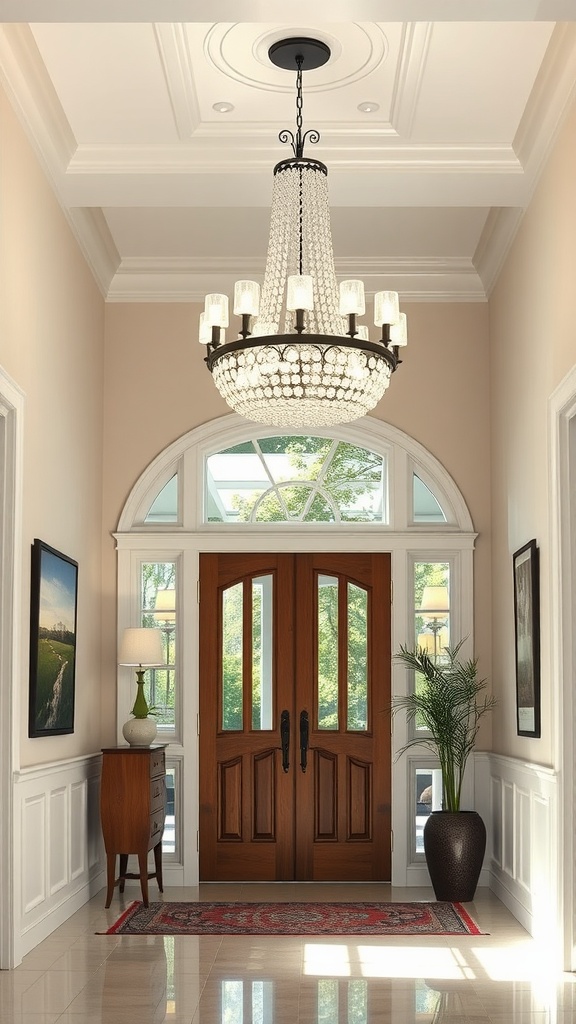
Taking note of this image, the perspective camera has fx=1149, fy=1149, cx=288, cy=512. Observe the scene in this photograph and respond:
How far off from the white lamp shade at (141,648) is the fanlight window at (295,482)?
1.18 metres

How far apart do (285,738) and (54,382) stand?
10.4 ft

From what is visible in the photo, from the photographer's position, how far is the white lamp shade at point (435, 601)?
8.55 m

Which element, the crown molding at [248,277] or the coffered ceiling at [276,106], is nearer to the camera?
the coffered ceiling at [276,106]

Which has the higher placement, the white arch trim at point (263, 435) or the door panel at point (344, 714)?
the white arch trim at point (263, 435)

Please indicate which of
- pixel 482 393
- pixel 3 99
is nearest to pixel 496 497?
pixel 482 393

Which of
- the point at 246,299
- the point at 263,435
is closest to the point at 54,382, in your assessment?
the point at 246,299

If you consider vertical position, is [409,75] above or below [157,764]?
above

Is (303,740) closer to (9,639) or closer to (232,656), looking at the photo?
(232,656)

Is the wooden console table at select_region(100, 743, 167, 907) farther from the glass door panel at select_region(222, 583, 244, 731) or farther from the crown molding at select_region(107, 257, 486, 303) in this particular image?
the crown molding at select_region(107, 257, 486, 303)

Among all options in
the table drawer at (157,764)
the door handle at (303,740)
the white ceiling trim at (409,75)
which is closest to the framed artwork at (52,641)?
the table drawer at (157,764)

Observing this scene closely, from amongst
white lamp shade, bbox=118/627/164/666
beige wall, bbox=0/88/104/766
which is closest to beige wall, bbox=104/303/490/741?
beige wall, bbox=0/88/104/766

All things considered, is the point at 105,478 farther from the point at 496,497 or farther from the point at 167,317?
the point at 496,497

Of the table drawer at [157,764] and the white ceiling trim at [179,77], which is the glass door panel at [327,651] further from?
the white ceiling trim at [179,77]

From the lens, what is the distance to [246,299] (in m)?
5.32
